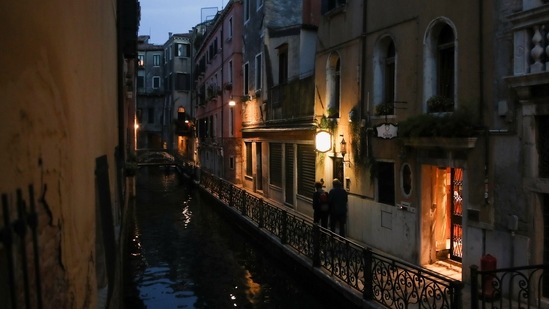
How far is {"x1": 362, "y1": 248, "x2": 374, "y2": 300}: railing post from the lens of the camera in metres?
7.97

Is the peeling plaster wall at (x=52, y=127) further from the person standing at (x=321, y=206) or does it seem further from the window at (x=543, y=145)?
the person standing at (x=321, y=206)

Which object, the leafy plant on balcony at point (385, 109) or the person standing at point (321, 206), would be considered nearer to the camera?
the leafy plant on balcony at point (385, 109)

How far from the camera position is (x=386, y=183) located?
11211 millimetres

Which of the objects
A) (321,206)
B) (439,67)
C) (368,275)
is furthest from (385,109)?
(368,275)

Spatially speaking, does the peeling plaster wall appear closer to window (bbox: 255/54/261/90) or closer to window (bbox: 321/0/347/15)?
window (bbox: 321/0/347/15)

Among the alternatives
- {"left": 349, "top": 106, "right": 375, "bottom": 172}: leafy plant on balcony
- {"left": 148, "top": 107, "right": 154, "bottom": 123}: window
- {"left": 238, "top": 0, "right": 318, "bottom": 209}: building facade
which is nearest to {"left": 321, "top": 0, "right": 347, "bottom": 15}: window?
{"left": 238, "top": 0, "right": 318, "bottom": 209}: building facade

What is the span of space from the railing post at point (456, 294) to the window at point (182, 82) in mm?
48875

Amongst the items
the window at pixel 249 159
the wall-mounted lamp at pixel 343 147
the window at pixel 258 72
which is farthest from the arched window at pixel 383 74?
the window at pixel 249 159

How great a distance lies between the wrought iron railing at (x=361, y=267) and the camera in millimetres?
6977

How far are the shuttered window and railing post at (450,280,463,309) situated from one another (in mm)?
9729

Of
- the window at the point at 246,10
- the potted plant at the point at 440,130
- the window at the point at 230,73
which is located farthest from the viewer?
the window at the point at 230,73

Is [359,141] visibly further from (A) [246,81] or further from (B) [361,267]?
(A) [246,81]

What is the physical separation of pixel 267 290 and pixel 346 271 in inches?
93.0

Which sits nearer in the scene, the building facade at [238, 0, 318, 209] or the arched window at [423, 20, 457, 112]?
the arched window at [423, 20, 457, 112]
